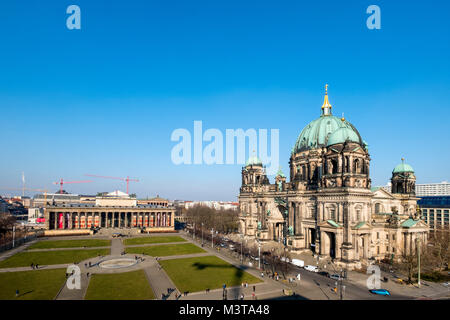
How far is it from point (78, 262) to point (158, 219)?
3123 inches

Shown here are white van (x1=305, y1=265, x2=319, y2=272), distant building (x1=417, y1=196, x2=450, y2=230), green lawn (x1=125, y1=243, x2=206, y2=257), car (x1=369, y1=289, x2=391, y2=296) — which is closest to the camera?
car (x1=369, y1=289, x2=391, y2=296)

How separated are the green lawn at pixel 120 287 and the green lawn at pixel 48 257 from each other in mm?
21468

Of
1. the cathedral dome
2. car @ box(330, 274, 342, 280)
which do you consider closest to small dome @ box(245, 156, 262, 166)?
the cathedral dome

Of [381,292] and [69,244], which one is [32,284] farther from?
[381,292]

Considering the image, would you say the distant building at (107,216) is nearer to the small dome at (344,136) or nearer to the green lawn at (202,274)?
the green lawn at (202,274)

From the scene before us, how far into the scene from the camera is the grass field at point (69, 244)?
96.3 metres

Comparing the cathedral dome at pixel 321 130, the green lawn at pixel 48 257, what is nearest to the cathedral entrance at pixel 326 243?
the cathedral dome at pixel 321 130

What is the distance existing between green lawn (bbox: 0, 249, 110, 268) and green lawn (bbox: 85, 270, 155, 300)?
21468 millimetres

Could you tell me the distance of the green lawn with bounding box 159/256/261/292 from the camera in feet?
180

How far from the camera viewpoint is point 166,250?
90.4m

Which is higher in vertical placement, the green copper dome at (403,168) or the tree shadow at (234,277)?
the green copper dome at (403,168)

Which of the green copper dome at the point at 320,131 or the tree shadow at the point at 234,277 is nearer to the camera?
the tree shadow at the point at 234,277
